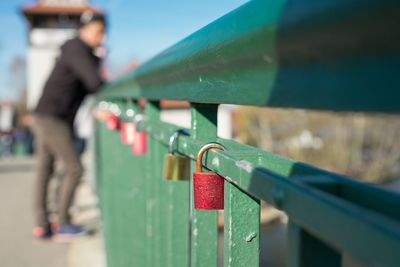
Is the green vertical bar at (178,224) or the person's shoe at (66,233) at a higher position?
the green vertical bar at (178,224)

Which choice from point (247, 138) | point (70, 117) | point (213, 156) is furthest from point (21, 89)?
point (213, 156)

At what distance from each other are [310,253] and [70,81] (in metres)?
3.73

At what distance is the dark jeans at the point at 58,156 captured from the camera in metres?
4.19

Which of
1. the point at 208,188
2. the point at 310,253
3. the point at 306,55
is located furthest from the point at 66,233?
the point at 306,55

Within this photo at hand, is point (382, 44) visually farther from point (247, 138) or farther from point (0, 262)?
point (247, 138)

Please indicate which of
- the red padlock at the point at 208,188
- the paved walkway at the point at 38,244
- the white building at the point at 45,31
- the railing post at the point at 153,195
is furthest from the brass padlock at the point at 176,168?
the white building at the point at 45,31

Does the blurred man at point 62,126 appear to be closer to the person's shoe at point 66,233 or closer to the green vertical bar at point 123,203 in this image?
the person's shoe at point 66,233

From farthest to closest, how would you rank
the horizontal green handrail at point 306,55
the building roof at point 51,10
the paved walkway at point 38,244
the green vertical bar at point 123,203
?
the building roof at point 51,10, the paved walkway at point 38,244, the green vertical bar at point 123,203, the horizontal green handrail at point 306,55

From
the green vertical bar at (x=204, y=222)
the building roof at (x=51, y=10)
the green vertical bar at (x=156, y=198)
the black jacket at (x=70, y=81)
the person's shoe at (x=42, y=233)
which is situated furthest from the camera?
the building roof at (x=51, y=10)

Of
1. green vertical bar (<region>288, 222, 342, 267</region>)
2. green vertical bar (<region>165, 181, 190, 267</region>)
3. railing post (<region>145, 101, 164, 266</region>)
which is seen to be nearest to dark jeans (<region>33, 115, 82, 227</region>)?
railing post (<region>145, 101, 164, 266</region>)

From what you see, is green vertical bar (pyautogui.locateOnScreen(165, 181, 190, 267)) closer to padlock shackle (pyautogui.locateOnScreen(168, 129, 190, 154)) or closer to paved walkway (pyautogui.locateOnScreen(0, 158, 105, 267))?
padlock shackle (pyautogui.locateOnScreen(168, 129, 190, 154))

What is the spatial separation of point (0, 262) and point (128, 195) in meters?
1.70

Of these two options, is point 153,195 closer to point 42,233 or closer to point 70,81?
point 70,81

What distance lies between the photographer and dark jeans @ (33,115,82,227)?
165 inches
